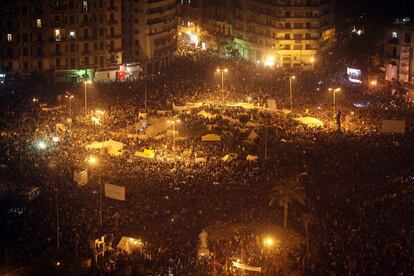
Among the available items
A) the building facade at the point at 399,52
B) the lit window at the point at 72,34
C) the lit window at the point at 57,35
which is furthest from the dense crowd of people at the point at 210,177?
the lit window at the point at 72,34

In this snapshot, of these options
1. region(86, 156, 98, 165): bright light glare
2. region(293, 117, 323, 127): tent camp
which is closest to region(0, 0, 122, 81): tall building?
region(293, 117, 323, 127): tent camp

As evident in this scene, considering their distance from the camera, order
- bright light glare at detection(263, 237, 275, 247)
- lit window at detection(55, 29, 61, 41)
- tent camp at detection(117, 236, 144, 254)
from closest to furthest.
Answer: bright light glare at detection(263, 237, 275, 247) → tent camp at detection(117, 236, 144, 254) → lit window at detection(55, 29, 61, 41)

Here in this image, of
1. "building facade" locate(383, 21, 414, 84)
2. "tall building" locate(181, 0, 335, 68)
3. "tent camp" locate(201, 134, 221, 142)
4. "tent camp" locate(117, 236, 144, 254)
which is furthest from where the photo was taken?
"tall building" locate(181, 0, 335, 68)

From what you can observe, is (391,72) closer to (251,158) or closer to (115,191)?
(251,158)

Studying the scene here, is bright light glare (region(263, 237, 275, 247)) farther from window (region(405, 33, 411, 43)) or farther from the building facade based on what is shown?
window (region(405, 33, 411, 43))

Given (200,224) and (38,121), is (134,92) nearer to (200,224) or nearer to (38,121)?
(38,121)

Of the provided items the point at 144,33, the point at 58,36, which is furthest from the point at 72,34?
the point at 144,33

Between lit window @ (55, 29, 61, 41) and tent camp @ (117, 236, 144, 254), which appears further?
lit window @ (55, 29, 61, 41)

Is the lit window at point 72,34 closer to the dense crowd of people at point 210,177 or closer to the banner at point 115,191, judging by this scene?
the dense crowd of people at point 210,177
